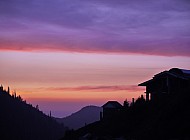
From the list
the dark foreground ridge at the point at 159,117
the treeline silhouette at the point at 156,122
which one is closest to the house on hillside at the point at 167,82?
the dark foreground ridge at the point at 159,117

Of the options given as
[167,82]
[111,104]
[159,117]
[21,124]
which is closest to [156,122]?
[159,117]

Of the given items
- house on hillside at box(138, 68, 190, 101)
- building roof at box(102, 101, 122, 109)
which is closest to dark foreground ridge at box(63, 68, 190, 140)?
house on hillside at box(138, 68, 190, 101)

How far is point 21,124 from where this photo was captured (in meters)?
122

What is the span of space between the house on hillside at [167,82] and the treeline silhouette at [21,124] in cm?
7789

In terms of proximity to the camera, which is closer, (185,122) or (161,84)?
(185,122)

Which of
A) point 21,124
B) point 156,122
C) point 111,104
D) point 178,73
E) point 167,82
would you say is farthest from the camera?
point 21,124

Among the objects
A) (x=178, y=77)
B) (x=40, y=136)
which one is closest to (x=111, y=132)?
(x=178, y=77)

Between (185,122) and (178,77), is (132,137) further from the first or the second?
(178,77)

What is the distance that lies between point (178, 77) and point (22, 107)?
106m

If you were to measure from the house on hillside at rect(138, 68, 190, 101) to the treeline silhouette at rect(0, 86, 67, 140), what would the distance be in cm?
7789

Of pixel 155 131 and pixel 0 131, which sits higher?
pixel 155 131

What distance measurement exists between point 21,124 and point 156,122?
10467 cm

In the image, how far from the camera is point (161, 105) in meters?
28.0

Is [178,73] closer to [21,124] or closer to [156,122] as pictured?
[156,122]
